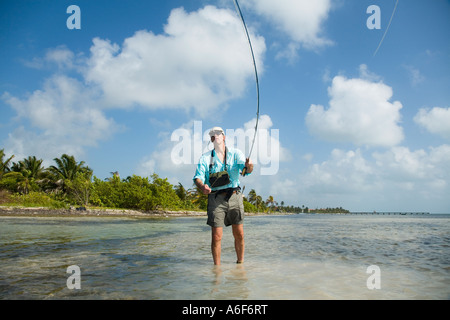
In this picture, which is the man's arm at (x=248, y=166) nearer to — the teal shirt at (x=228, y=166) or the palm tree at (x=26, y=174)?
the teal shirt at (x=228, y=166)

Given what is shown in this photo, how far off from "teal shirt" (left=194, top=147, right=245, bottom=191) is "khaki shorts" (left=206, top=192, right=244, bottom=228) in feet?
0.53

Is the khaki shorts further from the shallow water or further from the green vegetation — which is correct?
the green vegetation

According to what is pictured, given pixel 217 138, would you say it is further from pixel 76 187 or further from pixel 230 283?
pixel 76 187

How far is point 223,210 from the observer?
4.48 metres

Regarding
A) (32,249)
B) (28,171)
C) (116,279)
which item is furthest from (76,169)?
(116,279)

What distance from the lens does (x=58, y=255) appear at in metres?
5.66

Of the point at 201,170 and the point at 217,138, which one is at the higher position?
the point at 217,138

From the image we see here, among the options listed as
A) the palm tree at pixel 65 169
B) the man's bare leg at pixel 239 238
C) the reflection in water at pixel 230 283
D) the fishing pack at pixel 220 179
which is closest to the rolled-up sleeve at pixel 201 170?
the fishing pack at pixel 220 179

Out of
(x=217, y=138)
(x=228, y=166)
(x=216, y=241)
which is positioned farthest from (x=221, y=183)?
(x=216, y=241)

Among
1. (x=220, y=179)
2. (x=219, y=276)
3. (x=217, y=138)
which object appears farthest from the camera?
(x=217, y=138)

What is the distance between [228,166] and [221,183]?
1.00 feet

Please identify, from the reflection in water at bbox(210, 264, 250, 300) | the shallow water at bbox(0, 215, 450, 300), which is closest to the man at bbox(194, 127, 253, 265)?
the reflection in water at bbox(210, 264, 250, 300)

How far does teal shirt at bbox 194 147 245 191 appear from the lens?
4.50 m
